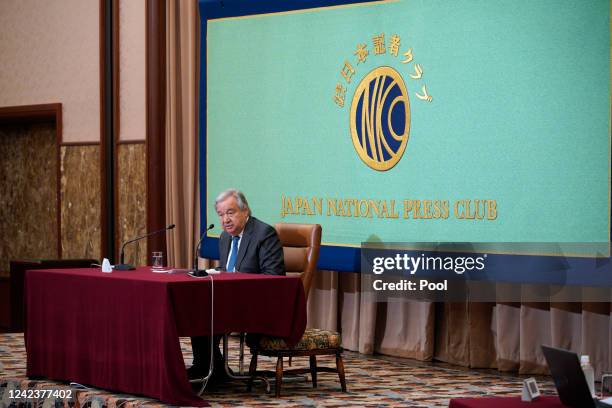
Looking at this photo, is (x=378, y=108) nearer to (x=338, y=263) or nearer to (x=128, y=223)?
(x=338, y=263)

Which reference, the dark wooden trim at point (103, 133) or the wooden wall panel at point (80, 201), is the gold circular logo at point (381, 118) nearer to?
the dark wooden trim at point (103, 133)

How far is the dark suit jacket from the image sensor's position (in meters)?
5.98

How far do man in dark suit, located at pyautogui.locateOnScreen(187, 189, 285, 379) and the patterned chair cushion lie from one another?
0.38 m

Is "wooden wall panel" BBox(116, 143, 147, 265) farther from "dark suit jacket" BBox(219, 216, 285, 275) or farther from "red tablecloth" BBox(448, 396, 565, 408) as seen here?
"red tablecloth" BBox(448, 396, 565, 408)

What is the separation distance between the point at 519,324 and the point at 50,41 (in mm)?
5879

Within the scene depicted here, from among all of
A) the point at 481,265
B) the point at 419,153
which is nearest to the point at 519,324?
the point at 481,265

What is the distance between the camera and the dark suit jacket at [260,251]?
598 cm

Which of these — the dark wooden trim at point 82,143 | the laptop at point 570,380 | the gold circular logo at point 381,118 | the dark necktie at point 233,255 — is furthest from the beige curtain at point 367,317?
the laptop at point 570,380

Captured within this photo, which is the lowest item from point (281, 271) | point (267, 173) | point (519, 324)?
point (519, 324)

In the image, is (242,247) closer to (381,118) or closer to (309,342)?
(309,342)

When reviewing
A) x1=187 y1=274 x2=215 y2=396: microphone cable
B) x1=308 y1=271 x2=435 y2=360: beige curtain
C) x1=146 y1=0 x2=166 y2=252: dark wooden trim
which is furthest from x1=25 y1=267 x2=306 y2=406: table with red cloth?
x1=146 y1=0 x2=166 y2=252: dark wooden trim

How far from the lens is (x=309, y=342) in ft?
19.2

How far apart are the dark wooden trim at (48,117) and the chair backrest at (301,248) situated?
453cm

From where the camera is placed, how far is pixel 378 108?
7.52 meters
